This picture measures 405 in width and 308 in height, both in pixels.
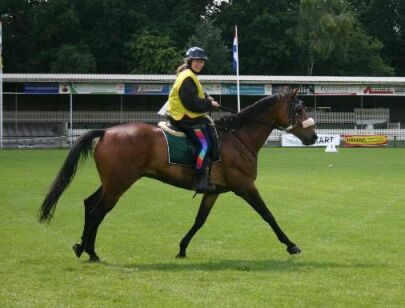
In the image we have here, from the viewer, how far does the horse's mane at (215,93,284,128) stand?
11.3 m

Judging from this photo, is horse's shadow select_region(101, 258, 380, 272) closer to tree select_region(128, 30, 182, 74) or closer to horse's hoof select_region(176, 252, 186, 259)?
horse's hoof select_region(176, 252, 186, 259)

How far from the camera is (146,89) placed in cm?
5306

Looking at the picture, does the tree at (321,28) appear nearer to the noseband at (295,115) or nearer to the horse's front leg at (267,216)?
the noseband at (295,115)

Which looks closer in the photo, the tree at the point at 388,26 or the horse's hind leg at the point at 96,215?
the horse's hind leg at the point at 96,215

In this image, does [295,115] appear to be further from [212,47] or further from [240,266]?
[212,47]

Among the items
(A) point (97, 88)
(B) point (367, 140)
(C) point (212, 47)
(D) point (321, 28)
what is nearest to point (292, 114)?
(B) point (367, 140)

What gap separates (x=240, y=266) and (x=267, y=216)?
1231mm

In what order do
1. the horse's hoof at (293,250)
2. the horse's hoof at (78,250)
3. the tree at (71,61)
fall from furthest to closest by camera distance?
the tree at (71,61), the horse's hoof at (293,250), the horse's hoof at (78,250)

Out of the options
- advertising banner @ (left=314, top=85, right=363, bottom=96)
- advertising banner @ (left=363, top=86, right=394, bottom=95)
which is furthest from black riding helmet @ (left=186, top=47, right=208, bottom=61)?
advertising banner @ (left=363, top=86, right=394, bottom=95)

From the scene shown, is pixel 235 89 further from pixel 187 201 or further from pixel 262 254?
pixel 262 254

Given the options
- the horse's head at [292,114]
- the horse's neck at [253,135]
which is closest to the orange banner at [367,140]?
the horse's head at [292,114]

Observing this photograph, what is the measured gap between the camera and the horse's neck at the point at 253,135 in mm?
11172

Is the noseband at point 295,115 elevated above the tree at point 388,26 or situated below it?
below

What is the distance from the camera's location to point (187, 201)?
18.2 metres
